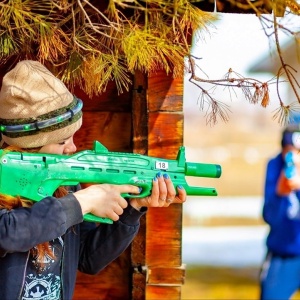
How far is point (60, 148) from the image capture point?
2244 mm

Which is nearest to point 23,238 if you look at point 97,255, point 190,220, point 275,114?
point 97,255

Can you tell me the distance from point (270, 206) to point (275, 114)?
1.81m

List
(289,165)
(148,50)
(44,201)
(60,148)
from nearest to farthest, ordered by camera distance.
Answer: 1. (44,201)
2. (60,148)
3. (148,50)
4. (289,165)

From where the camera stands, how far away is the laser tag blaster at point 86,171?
6.92ft

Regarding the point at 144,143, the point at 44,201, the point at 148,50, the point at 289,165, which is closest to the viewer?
the point at 44,201

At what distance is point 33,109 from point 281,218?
2.29 m

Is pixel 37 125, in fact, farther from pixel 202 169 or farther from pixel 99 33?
pixel 202 169

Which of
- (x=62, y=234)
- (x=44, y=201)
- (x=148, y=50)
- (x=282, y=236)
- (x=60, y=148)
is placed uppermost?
(x=148, y=50)

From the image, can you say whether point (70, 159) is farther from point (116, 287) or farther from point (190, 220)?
point (190, 220)

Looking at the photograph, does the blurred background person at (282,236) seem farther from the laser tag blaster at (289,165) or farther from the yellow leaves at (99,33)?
the yellow leaves at (99,33)

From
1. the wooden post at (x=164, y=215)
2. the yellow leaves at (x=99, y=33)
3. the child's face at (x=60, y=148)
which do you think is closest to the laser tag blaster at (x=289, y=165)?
the wooden post at (x=164, y=215)

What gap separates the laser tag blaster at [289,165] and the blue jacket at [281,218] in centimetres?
5

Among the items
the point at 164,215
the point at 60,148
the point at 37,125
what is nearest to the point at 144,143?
the point at 164,215

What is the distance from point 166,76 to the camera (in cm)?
278
